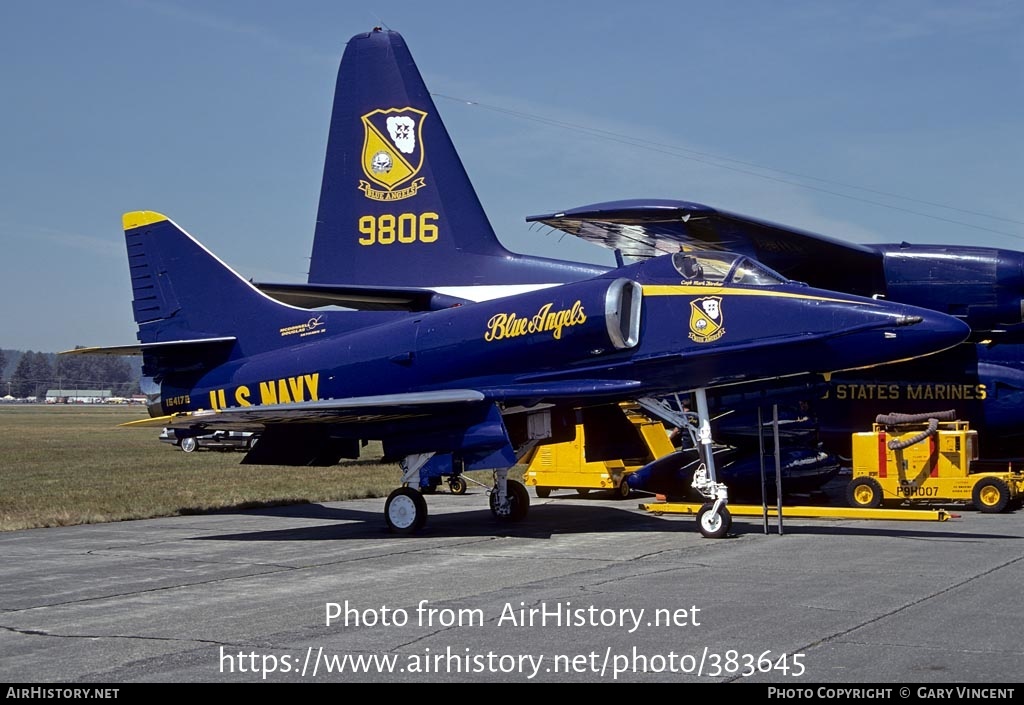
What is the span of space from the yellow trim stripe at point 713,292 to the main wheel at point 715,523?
228cm

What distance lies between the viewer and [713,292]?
38.5 ft

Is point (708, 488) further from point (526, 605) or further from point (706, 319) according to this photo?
point (526, 605)

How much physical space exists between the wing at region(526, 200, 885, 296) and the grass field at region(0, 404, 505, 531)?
6299 mm

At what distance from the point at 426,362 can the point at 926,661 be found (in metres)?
8.01

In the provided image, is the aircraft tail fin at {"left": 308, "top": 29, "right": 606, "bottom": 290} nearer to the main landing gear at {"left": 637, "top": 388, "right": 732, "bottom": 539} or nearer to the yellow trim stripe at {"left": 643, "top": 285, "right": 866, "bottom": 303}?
the yellow trim stripe at {"left": 643, "top": 285, "right": 866, "bottom": 303}

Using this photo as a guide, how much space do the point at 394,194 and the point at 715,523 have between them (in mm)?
8912

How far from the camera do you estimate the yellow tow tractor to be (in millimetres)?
14602

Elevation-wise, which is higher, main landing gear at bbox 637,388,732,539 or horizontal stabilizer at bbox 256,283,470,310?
horizontal stabilizer at bbox 256,283,470,310

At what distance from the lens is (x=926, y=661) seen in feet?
18.9

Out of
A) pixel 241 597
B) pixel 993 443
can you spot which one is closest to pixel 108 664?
pixel 241 597

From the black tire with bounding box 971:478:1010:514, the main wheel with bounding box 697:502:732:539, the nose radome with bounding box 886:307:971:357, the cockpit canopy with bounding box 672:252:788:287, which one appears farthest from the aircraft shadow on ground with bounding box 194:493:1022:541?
the cockpit canopy with bounding box 672:252:788:287

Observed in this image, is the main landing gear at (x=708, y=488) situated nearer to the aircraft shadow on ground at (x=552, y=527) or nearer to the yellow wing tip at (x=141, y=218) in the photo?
the aircraft shadow on ground at (x=552, y=527)

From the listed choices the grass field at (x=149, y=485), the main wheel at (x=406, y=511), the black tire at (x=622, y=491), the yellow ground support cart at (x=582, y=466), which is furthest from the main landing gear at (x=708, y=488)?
the grass field at (x=149, y=485)

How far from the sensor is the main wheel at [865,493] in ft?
47.9
